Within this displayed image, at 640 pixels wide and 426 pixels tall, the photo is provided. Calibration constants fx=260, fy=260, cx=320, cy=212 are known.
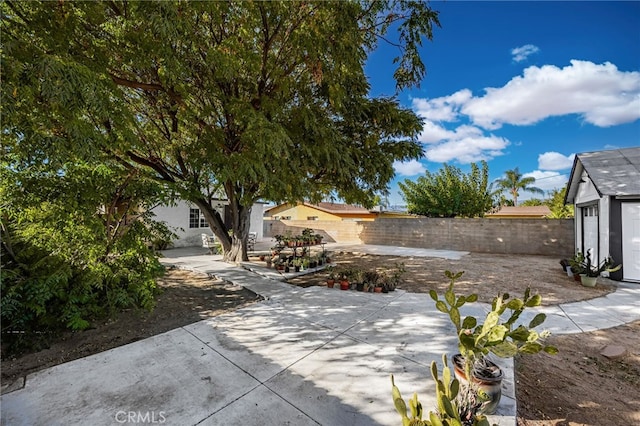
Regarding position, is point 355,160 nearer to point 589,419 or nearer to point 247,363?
point 247,363

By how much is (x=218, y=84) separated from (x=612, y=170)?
35.9ft

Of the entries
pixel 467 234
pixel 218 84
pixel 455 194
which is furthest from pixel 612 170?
pixel 218 84

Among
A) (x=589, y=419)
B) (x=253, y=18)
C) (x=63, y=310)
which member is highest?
(x=253, y=18)

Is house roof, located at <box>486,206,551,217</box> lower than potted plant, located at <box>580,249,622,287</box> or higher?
higher

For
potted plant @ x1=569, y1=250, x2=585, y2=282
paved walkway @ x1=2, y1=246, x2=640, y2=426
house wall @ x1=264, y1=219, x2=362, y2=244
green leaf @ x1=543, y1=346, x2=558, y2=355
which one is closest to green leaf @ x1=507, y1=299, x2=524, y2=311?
green leaf @ x1=543, y1=346, x2=558, y2=355

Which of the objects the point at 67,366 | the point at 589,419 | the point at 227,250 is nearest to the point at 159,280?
the point at 227,250

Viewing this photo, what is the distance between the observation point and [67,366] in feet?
9.08

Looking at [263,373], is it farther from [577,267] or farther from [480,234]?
[480,234]

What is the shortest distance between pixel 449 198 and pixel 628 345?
12172 millimetres

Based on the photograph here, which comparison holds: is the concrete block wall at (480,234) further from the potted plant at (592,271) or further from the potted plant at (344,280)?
the potted plant at (344,280)

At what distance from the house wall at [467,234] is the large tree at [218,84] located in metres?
8.21

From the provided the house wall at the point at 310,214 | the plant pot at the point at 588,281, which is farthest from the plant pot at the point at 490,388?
the house wall at the point at 310,214

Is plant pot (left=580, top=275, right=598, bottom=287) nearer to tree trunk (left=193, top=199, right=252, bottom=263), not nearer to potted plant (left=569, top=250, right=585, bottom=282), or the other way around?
potted plant (left=569, top=250, right=585, bottom=282)

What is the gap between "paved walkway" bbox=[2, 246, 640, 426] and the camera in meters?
2.09
